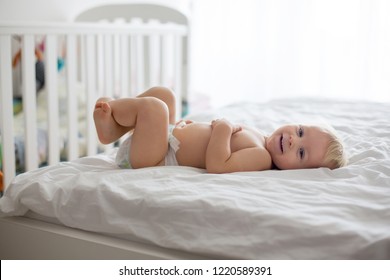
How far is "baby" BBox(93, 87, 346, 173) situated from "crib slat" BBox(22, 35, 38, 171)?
0.59 m

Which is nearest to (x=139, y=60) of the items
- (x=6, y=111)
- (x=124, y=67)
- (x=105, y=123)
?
(x=124, y=67)

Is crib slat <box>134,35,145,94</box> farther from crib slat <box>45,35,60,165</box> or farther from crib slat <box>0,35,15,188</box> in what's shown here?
crib slat <box>0,35,15,188</box>

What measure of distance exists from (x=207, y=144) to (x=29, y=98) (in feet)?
2.58

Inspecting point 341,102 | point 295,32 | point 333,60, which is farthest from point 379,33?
point 341,102

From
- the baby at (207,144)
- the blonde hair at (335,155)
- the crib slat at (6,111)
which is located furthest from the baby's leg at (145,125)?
the crib slat at (6,111)

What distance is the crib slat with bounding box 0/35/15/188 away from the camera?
167cm

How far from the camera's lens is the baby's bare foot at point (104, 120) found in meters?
1.28

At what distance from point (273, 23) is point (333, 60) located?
441 millimetres

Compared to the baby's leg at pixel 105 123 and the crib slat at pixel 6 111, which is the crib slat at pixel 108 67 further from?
the baby's leg at pixel 105 123

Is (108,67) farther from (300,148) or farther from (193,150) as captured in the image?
(300,148)

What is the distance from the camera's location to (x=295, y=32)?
3.04 meters

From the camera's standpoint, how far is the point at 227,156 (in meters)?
1.24

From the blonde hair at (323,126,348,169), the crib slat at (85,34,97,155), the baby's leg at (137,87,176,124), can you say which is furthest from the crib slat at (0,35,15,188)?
the blonde hair at (323,126,348,169)

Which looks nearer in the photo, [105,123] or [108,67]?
[105,123]
